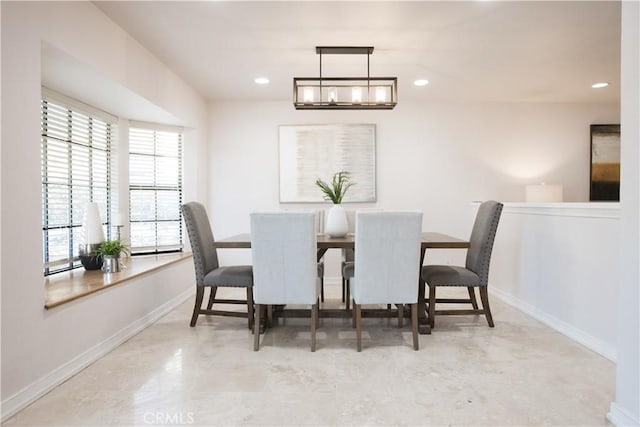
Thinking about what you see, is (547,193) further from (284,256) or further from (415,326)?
(284,256)

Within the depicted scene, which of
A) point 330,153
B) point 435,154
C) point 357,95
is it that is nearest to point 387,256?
point 357,95

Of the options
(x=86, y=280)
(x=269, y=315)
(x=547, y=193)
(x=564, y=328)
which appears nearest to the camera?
(x=86, y=280)

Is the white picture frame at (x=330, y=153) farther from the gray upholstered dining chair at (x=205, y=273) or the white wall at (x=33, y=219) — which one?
the white wall at (x=33, y=219)

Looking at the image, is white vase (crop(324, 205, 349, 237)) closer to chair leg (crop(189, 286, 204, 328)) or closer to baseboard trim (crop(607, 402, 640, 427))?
chair leg (crop(189, 286, 204, 328))

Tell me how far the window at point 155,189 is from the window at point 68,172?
0.39 metres

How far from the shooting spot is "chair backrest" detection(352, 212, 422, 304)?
8.06ft

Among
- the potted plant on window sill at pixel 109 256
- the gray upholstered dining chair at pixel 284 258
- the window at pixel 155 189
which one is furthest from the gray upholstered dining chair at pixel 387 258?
the window at pixel 155 189

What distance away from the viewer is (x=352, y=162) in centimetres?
467

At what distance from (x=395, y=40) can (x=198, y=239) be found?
2.31 metres

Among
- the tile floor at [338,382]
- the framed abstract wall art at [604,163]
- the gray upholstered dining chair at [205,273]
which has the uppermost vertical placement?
the framed abstract wall art at [604,163]

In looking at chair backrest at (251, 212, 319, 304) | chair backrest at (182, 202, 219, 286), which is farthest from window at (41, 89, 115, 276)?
chair backrest at (251, 212, 319, 304)

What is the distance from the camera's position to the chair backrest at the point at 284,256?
246 cm

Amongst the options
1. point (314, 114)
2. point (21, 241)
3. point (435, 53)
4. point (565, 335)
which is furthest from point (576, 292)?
point (21, 241)

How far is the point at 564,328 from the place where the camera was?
2883 millimetres
